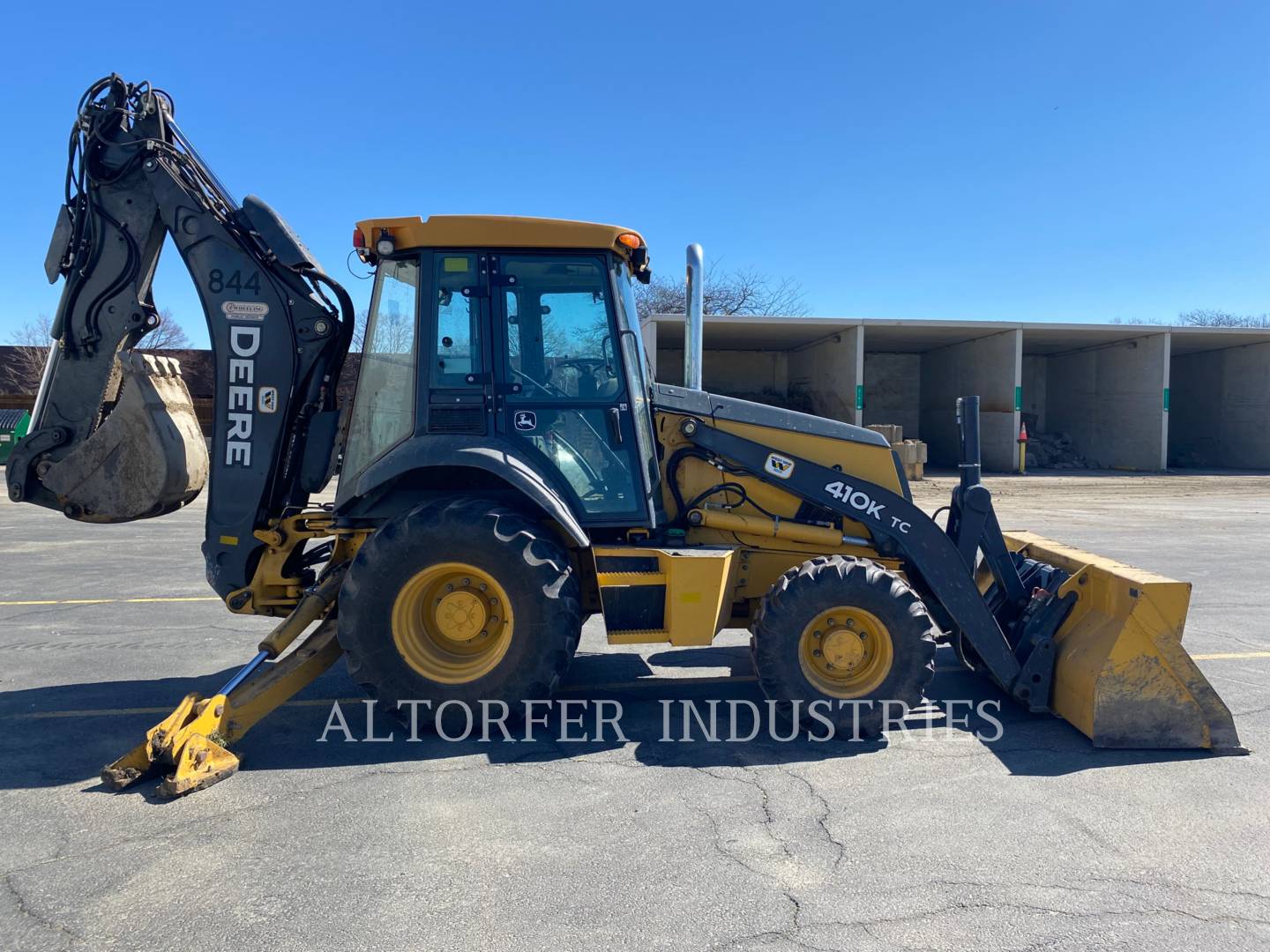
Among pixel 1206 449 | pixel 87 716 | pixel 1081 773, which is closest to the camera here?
pixel 1081 773

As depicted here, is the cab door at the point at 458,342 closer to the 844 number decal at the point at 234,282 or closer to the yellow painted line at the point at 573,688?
the 844 number decal at the point at 234,282

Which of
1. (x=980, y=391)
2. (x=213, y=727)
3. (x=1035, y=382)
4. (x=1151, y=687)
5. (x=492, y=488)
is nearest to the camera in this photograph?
(x=213, y=727)

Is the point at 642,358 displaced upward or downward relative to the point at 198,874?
upward

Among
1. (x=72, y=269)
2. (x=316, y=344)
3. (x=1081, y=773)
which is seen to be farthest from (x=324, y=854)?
(x=72, y=269)

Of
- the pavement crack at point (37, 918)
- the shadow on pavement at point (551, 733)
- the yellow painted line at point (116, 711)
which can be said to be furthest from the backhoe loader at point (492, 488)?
the pavement crack at point (37, 918)

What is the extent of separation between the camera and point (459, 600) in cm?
465

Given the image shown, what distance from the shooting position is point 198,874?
325cm

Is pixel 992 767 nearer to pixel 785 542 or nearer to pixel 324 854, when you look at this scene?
pixel 785 542

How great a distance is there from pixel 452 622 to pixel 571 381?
4.80 feet

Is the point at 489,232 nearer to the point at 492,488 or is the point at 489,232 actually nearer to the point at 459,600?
the point at 492,488

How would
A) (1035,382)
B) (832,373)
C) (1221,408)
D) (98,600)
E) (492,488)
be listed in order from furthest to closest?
(1035,382) → (1221,408) → (832,373) → (98,600) → (492,488)

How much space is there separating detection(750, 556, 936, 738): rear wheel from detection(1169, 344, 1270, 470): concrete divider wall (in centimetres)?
3037

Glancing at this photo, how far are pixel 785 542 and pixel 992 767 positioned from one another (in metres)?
1.63

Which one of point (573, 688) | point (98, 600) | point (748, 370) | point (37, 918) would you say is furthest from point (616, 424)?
point (748, 370)
